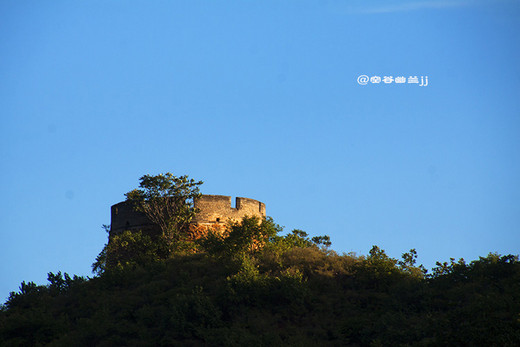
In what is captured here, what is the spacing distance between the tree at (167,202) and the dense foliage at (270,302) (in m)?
2.61

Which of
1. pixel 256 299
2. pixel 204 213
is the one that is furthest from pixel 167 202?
pixel 256 299

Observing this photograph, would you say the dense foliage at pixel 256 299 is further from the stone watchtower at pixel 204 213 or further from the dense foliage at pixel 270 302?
the stone watchtower at pixel 204 213

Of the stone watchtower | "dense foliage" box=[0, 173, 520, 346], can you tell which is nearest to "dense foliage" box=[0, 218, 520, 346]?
"dense foliage" box=[0, 173, 520, 346]

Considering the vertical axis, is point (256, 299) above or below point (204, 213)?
below

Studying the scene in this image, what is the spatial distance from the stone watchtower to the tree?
581mm

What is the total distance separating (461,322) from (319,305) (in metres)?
6.86

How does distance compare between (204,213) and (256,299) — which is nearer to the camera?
(256,299)

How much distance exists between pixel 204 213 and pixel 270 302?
10.2m

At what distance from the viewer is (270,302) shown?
88.4ft

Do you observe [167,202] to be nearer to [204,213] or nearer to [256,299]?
[204,213]

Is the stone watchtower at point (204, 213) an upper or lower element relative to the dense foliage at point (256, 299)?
upper

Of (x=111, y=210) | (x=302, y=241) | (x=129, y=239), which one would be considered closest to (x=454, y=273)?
(x=302, y=241)

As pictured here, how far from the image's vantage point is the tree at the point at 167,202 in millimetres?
34906

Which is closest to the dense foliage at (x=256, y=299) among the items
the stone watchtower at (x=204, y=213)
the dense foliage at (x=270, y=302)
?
the dense foliage at (x=270, y=302)
